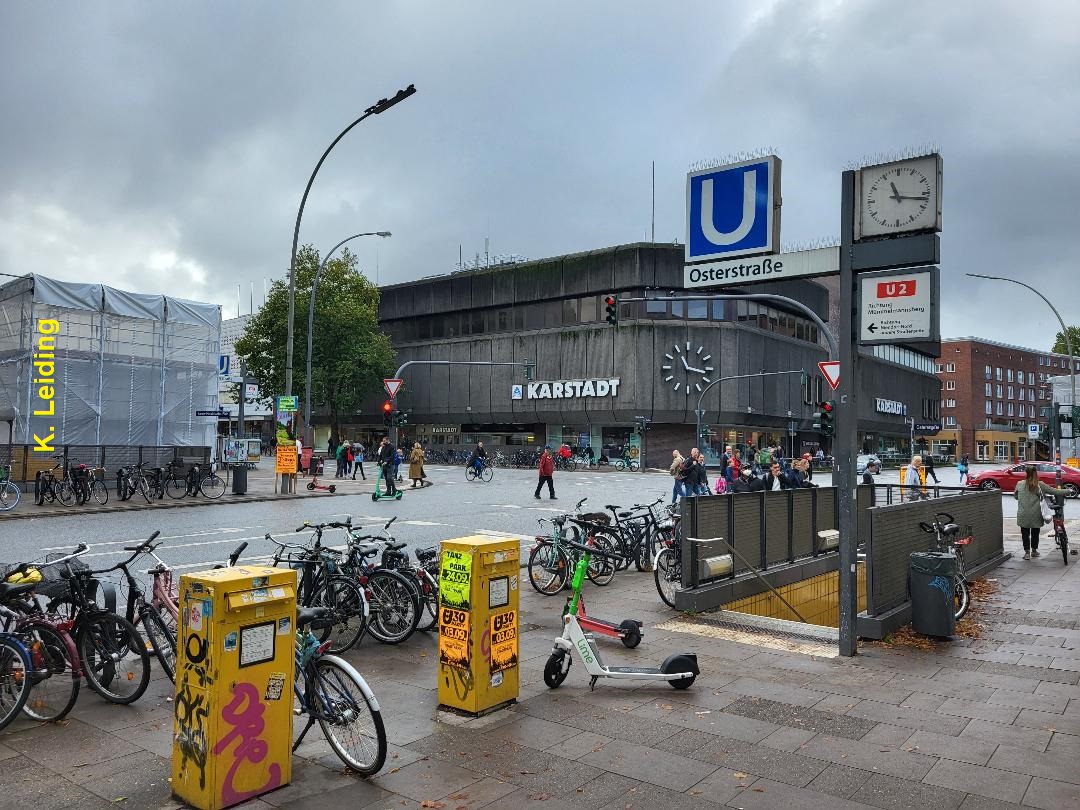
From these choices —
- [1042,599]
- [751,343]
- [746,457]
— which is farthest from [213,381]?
[751,343]

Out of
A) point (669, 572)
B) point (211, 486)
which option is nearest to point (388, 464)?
point (211, 486)

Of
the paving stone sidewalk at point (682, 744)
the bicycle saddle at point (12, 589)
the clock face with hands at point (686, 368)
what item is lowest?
the paving stone sidewalk at point (682, 744)

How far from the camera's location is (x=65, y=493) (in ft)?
70.0

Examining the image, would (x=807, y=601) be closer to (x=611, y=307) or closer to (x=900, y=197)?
(x=900, y=197)

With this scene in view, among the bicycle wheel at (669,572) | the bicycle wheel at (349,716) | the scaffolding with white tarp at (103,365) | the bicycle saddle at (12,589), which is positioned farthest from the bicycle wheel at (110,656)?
the scaffolding with white tarp at (103,365)

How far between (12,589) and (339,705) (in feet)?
9.13

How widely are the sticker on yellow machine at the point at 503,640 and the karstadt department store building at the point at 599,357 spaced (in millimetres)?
48650

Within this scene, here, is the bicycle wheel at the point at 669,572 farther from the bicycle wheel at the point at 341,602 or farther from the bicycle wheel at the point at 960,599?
the bicycle wheel at the point at 341,602

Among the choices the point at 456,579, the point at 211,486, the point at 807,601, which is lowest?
the point at 807,601

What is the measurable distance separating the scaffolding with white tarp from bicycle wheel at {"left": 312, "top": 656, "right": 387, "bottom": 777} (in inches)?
1071

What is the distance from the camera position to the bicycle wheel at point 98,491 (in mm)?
22250

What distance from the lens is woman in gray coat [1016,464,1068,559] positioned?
14797mm

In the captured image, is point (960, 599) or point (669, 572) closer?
point (960, 599)

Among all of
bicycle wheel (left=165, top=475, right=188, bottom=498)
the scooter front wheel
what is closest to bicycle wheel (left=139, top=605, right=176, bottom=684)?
the scooter front wheel
